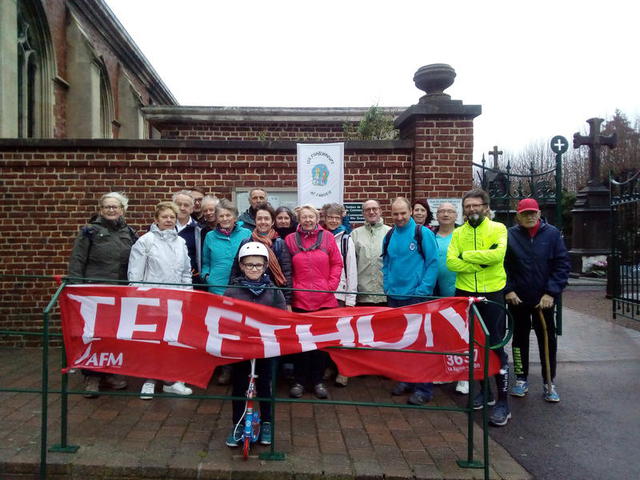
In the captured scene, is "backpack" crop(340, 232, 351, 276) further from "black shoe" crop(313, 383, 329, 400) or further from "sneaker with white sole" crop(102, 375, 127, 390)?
"sneaker with white sole" crop(102, 375, 127, 390)

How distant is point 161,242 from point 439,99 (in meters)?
4.13

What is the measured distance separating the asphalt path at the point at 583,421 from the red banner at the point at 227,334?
91cm

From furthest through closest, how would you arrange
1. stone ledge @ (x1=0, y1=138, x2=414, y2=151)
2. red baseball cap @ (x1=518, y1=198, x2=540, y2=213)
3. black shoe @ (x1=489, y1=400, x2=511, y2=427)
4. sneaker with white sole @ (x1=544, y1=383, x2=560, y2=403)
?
stone ledge @ (x1=0, y1=138, x2=414, y2=151) → sneaker with white sole @ (x1=544, y1=383, x2=560, y2=403) → red baseball cap @ (x1=518, y1=198, x2=540, y2=213) → black shoe @ (x1=489, y1=400, x2=511, y2=427)

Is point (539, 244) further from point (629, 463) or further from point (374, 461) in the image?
point (374, 461)

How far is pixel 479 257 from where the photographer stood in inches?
178

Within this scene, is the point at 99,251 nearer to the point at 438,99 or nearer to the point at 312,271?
the point at 312,271

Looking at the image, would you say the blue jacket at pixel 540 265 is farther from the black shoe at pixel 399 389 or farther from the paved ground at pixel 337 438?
the black shoe at pixel 399 389

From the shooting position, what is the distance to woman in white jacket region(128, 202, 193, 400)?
4875 millimetres

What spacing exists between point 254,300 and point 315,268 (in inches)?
42.3

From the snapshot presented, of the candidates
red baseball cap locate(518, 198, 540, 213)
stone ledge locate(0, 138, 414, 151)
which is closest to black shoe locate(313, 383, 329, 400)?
red baseball cap locate(518, 198, 540, 213)

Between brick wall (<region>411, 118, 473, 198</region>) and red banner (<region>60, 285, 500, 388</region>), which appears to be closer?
red banner (<region>60, 285, 500, 388</region>)

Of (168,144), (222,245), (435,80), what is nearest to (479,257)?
(222,245)

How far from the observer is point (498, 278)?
15.2 ft

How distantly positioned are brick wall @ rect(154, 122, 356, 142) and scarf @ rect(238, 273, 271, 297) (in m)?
6.84
